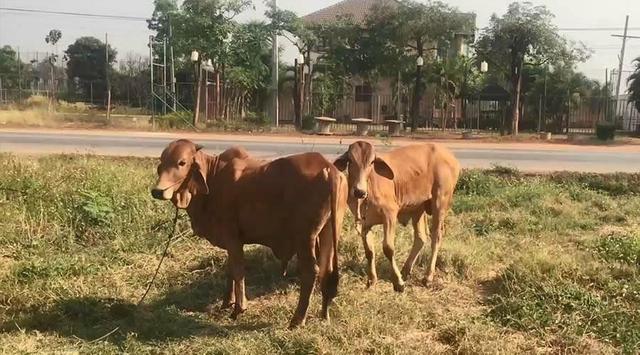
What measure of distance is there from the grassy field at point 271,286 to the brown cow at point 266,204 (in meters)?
0.50

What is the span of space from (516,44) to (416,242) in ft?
82.9

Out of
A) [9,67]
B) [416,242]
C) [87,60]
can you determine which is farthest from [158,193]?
[87,60]

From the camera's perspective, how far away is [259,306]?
6203 millimetres

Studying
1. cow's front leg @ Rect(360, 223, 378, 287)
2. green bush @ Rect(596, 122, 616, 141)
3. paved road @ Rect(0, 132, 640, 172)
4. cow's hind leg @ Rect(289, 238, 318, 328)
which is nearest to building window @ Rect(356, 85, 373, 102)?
green bush @ Rect(596, 122, 616, 141)

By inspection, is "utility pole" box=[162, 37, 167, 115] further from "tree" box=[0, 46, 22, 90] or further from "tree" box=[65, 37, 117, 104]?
"tree" box=[65, 37, 117, 104]

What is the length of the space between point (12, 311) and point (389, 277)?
3.73 m

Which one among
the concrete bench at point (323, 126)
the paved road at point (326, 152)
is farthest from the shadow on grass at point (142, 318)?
the concrete bench at point (323, 126)

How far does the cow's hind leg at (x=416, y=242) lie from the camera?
23.7ft

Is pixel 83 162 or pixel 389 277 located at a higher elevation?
pixel 83 162

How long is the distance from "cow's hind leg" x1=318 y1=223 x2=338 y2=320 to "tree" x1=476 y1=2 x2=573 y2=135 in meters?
26.8

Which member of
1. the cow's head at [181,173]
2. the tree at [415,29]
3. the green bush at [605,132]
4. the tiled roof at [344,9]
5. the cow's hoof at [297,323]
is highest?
the tiled roof at [344,9]

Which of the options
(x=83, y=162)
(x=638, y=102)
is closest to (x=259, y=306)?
(x=83, y=162)

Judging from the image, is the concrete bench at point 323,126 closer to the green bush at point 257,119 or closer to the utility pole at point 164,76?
the green bush at point 257,119

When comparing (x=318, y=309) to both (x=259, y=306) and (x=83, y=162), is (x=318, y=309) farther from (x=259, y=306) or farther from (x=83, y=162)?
(x=83, y=162)
